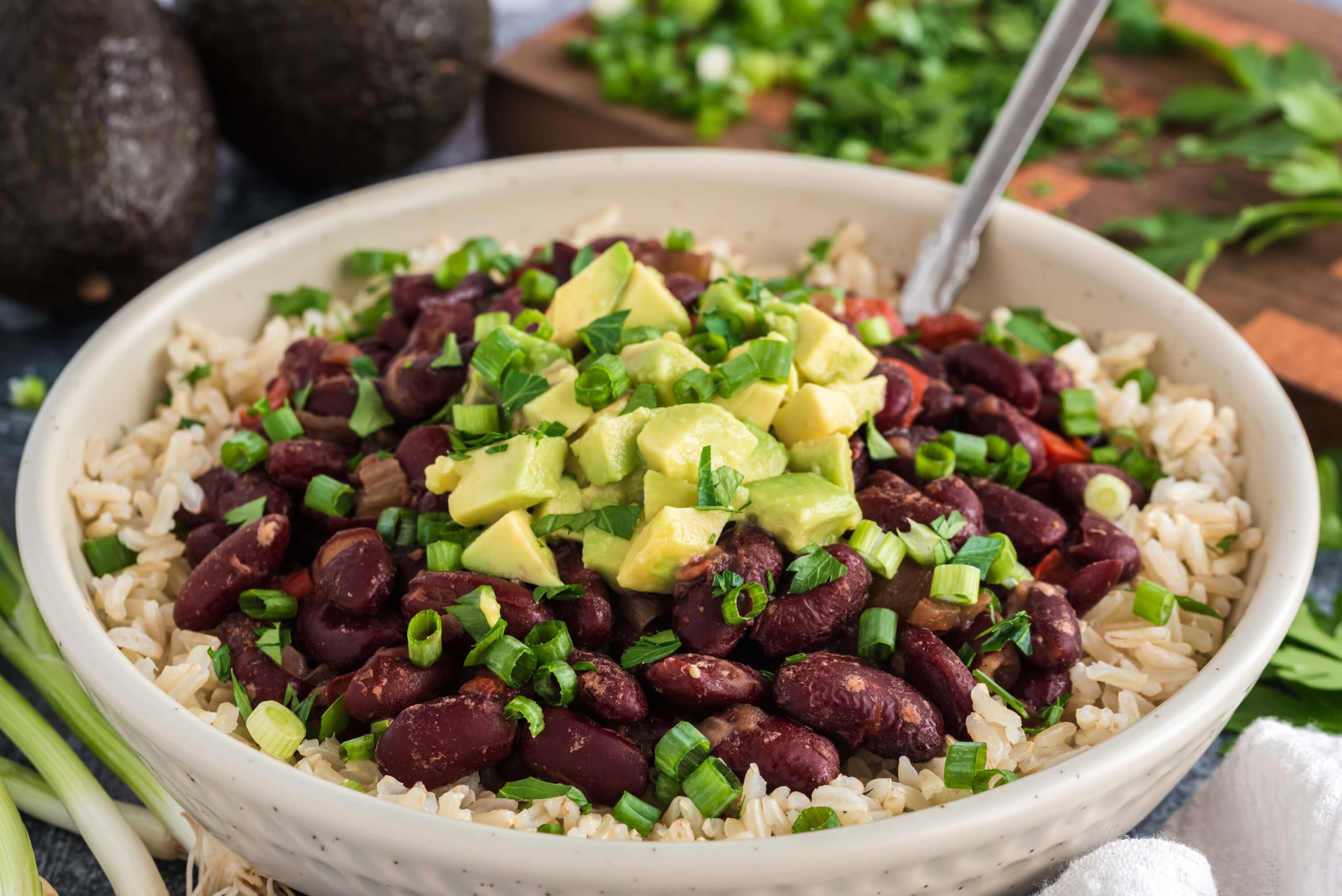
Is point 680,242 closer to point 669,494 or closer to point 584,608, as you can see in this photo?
point 669,494

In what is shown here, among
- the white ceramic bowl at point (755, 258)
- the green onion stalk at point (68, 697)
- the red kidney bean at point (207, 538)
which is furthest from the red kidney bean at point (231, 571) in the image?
the green onion stalk at point (68, 697)

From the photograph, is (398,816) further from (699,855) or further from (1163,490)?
(1163,490)

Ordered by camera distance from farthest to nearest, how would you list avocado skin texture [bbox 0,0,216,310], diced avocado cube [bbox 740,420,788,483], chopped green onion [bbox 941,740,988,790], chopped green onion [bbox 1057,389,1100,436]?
avocado skin texture [bbox 0,0,216,310]
chopped green onion [bbox 1057,389,1100,436]
diced avocado cube [bbox 740,420,788,483]
chopped green onion [bbox 941,740,988,790]

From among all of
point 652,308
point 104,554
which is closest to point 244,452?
point 104,554

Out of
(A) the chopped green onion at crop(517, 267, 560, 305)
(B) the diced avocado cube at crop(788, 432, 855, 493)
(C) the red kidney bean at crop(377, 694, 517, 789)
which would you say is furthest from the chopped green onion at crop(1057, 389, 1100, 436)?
(C) the red kidney bean at crop(377, 694, 517, 789)

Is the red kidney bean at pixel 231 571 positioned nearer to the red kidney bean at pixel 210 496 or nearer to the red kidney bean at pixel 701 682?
the red kidney bean at pixel 210 496

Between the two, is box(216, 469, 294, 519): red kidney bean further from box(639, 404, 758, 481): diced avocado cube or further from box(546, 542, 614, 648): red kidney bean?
box(639, 404, 758, 481): diced avocado cube
